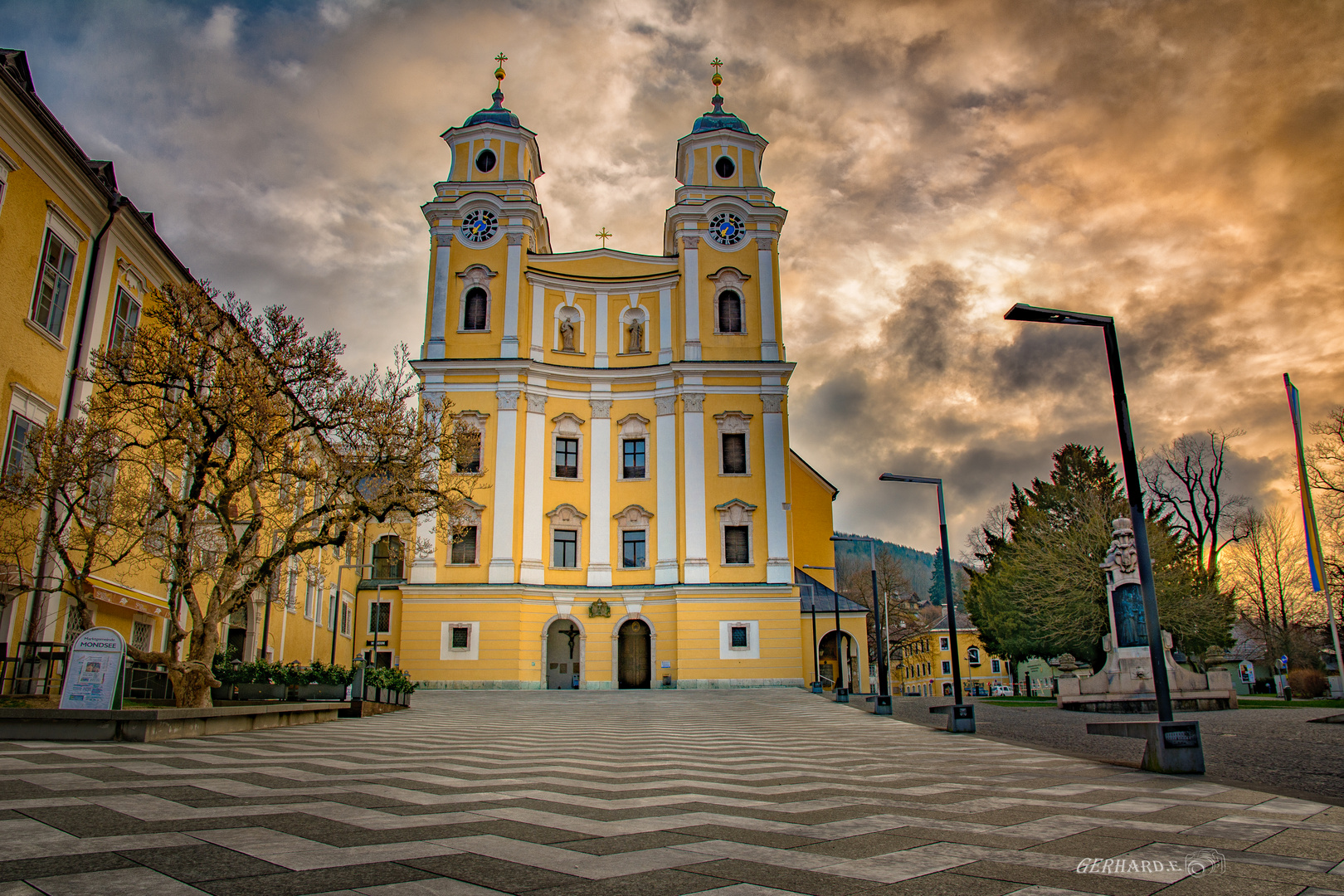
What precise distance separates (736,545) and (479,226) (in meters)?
20.4

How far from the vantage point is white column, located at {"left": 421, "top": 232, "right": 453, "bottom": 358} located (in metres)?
40.8

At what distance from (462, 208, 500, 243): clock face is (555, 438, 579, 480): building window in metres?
10.9

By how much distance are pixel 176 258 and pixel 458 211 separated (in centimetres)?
2006

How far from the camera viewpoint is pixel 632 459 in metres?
41.4

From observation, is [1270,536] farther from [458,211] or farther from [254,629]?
[254,629]

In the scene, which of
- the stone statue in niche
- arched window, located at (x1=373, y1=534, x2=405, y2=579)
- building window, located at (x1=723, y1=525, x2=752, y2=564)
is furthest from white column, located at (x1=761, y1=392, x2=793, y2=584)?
arched window, located at (x1=373, y1=534, x2=405, y2=579)

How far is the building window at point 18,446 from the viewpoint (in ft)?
54.2

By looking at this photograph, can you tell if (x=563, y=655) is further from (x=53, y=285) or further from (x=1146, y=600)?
(x=1146, y=600)

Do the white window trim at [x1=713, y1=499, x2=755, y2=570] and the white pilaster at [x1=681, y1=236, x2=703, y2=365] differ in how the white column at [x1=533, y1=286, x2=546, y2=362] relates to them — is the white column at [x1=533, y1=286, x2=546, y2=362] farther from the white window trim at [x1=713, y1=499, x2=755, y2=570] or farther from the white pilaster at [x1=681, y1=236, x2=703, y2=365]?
the white window trim at [x1=713, y1=499, x2=755, y2=570]

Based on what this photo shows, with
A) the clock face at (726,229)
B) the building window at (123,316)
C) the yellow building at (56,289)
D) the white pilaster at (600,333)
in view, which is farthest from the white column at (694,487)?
the building window at (123,316)

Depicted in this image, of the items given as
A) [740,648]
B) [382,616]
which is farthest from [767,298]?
[382,616]

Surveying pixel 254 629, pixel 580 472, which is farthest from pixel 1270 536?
pixel 254 629

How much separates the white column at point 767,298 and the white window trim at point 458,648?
Answer: 60.7 ft

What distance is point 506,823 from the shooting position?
4.97 m
